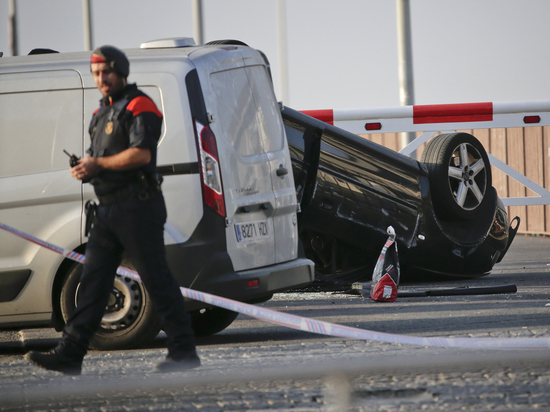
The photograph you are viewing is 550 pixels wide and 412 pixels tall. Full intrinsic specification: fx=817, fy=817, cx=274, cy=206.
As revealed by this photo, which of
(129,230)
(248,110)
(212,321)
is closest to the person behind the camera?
(129,230)

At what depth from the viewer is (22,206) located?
5090 mm

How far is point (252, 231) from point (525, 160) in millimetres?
10870

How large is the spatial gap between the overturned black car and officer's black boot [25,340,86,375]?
3.27 metres

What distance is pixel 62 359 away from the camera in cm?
416

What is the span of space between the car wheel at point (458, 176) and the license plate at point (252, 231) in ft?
9.55

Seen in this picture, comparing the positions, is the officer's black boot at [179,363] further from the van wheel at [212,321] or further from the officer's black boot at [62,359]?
the van wheel at [212,321]

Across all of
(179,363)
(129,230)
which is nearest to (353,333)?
(179,363)

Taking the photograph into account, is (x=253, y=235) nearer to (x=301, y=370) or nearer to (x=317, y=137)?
(x=301, y=370)

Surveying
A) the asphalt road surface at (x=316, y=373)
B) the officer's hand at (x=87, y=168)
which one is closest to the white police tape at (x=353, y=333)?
the asphalt road surface at (x=316, y=373)

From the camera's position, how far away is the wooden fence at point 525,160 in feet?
47.8

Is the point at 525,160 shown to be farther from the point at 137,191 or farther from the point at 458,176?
the point at 137,191

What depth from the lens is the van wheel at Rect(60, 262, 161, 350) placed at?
16.5 feet

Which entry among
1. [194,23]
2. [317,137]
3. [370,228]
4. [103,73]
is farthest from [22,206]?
[194,23]

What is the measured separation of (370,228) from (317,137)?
0.99 m
